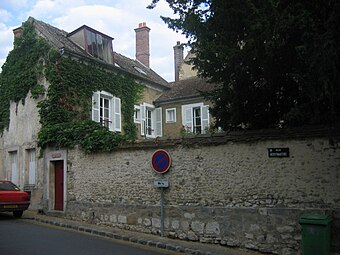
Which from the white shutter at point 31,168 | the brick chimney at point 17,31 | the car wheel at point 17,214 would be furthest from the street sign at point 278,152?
the brick chimney at point 17,31

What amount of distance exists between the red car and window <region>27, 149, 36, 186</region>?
2.41 m

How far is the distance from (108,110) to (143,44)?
1050 centimetres

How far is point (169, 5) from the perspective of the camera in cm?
870

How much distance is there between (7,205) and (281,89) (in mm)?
10238

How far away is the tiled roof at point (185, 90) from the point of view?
21753mm

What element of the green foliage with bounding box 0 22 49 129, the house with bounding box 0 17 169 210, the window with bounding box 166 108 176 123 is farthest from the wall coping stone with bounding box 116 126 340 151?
the window with bounding box 166 108 176 123

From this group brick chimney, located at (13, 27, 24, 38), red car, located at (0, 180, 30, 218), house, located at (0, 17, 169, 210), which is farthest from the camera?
brick chimney, located at (13, 27, 24, 38)

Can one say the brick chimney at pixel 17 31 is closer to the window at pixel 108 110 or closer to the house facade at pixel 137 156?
the house facade at pixel 137 156

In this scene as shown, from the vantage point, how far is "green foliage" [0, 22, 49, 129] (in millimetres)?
17166

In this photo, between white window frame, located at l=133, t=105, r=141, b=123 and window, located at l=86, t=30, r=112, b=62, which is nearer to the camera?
window, located at l=86, t=30, r=112, b=62

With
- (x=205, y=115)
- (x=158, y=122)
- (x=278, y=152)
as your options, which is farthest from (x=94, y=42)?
(x=278, y=152)

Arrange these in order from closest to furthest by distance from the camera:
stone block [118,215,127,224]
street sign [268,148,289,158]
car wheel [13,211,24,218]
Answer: street sign [268,148,289,158] → stone block [118,215,127,224] → car wheel [13,211,24,218]

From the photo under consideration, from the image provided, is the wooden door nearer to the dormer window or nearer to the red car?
the red car

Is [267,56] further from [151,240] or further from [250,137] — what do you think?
[151,240]
